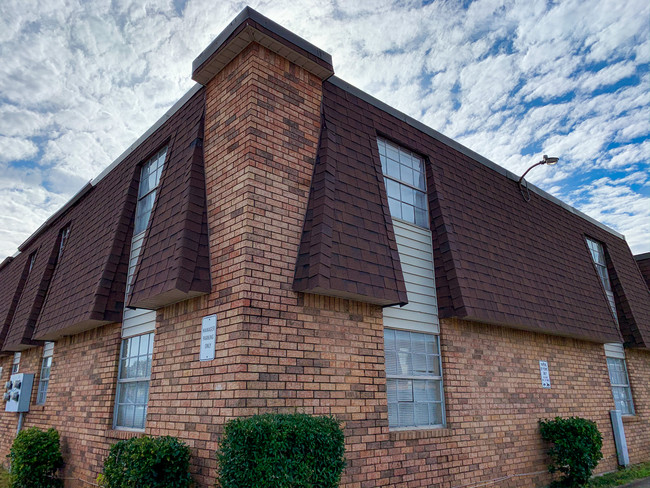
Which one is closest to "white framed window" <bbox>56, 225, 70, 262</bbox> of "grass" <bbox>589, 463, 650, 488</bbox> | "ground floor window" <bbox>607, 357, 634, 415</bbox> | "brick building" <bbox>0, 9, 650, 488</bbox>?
"brick building" <bbox>0, 9, 650, 488</bbox>

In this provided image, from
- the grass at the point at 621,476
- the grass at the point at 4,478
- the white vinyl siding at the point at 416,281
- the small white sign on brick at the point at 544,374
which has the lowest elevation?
the grass at the point at 621,476

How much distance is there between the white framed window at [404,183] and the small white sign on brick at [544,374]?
3.72 m

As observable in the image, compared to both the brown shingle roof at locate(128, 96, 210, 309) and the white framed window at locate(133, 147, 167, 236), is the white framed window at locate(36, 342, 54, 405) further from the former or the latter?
the brown shingle roof at locate(128, 96, 210, 309)

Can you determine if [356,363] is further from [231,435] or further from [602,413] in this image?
[602,413]

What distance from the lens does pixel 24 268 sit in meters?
12.9

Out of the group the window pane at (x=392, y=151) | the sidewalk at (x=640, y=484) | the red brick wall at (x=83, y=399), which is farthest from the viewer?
the sidewalk at (x=640, y=484)

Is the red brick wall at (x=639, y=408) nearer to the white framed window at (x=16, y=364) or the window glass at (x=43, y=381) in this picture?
the window glass at (x=43, y=381)

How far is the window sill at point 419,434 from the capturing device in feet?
20.4

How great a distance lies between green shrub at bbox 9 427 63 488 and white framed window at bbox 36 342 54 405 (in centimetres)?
220

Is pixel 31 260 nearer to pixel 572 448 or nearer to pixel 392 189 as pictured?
pixel 392 189

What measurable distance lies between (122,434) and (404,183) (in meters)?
5.76

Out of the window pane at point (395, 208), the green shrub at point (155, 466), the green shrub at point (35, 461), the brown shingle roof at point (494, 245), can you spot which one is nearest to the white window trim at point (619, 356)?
the brown shingle roof at point (494, 245)

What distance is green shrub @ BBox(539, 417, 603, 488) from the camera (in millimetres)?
8141

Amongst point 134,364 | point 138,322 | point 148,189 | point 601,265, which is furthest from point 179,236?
point 601,265
